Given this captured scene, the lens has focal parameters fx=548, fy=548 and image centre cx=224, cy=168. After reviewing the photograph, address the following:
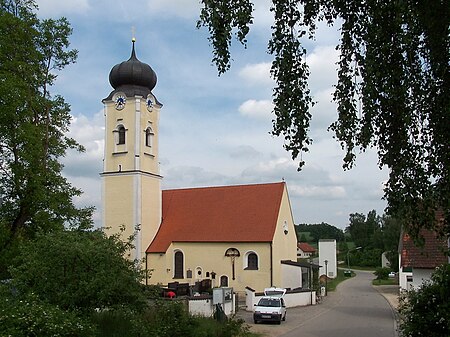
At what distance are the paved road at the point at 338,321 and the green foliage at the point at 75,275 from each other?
8210mm

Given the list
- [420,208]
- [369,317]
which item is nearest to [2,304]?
[420,208]

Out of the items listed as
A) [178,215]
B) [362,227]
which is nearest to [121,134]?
[178,215]

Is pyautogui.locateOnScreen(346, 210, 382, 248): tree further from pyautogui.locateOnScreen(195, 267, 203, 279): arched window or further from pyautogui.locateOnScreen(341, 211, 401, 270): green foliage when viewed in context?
pyautogui.locateOnScreen(195, 267, 203, 279): arched window

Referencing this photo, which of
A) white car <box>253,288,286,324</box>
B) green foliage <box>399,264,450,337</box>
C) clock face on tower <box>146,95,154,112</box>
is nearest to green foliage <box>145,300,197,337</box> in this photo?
green foliage <box>399,264,450,337</box>

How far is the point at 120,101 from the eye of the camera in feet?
129

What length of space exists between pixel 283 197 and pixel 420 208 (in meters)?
30.0

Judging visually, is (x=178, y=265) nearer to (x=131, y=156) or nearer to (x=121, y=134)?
(x=131, y=156)

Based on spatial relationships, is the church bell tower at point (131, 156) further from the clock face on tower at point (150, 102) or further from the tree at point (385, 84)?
the tree at point (385, 84)

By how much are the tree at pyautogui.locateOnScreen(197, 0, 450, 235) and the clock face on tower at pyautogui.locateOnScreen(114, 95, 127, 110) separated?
32.3 meters

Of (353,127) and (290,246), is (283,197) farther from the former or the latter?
(353,127)

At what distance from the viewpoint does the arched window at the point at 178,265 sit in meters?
37.7

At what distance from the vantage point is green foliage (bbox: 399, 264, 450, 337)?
1072 centimetres

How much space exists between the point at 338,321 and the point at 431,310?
45.6 ft

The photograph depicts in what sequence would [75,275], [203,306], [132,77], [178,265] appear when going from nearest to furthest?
[75,275] → [203,306] → [178,265] → [132,77]
